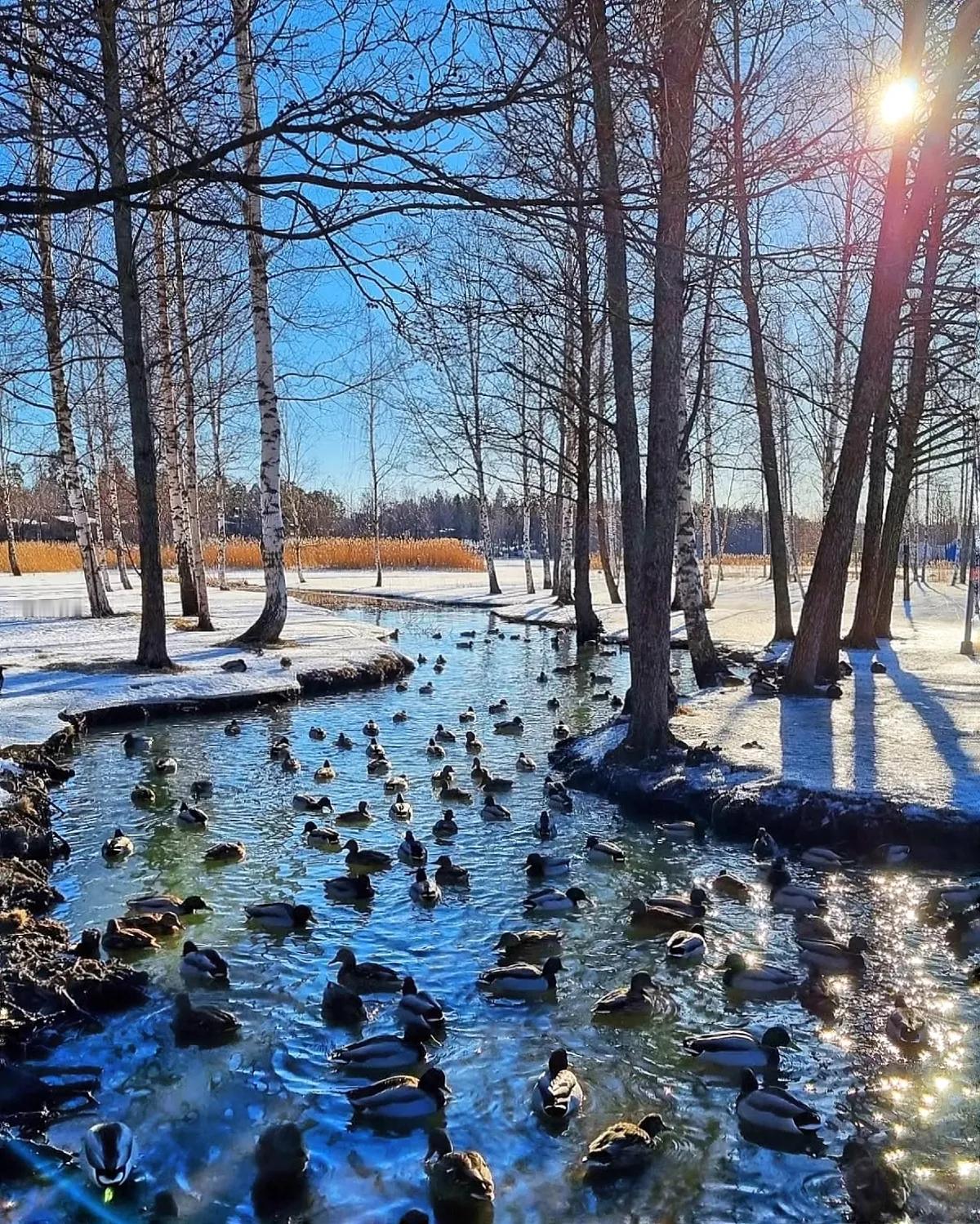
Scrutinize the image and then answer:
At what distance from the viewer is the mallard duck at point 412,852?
7.85 m

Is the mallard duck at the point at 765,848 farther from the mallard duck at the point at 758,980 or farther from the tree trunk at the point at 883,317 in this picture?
the tree trunk at the point at 883,317

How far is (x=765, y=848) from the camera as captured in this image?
803 centimetres

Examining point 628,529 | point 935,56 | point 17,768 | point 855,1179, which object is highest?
point 935,56

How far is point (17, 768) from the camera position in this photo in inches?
381

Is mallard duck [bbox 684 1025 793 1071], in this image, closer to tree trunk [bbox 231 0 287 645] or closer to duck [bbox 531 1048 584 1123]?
duck [bbox 531 1048 584 1123]

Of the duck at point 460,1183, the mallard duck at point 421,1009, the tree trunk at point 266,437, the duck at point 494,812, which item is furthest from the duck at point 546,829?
the tree trunk at point 266,437

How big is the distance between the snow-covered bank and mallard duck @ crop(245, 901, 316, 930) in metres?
5.61

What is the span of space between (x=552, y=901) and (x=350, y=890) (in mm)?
1548

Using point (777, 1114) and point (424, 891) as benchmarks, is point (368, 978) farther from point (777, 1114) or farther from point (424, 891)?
point (777, 1114)

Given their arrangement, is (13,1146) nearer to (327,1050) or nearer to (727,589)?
(327,1050)

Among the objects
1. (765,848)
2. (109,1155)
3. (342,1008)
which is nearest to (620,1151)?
(342,1008)

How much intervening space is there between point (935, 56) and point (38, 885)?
1556 cm

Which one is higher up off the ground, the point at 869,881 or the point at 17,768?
the point at 17,768

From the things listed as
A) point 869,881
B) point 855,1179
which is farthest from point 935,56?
point 855,1179
